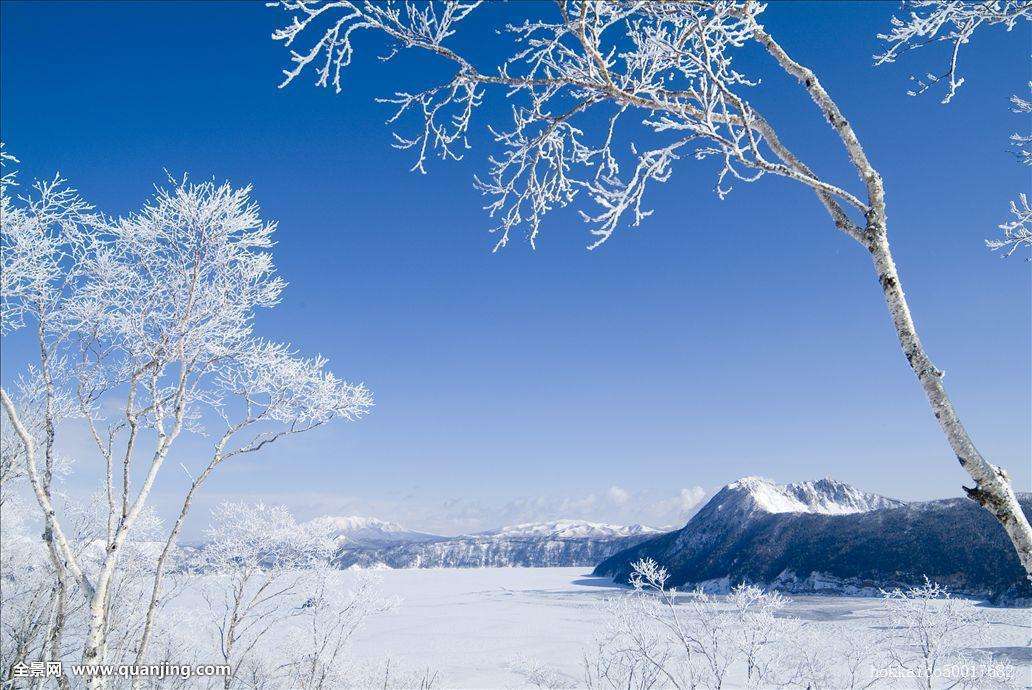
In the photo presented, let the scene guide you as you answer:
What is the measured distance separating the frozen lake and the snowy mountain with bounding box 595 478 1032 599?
6.00m

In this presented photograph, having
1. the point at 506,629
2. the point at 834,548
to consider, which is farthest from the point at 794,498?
the point at 506,629

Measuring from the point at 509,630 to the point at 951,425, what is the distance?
2559 inches

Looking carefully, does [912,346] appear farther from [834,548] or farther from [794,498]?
[794,498]

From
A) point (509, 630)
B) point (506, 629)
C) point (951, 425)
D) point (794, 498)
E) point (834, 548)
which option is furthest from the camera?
point (794, 498)

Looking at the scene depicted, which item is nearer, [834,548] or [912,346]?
[912,346]

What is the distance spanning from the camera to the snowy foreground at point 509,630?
39531 mm

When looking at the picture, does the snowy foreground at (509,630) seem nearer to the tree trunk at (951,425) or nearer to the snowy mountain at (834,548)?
the snowy mountain at (834,548)

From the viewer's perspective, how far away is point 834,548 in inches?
3219

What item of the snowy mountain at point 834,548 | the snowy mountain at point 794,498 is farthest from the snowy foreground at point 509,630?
the snowy mountain at point 794,498

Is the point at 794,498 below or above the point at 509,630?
above

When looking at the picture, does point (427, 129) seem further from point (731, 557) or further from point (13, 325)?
point (731, 557)

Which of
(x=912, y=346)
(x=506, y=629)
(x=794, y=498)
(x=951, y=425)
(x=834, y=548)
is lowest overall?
(x=506, y=629)

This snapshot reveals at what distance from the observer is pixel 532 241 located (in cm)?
390

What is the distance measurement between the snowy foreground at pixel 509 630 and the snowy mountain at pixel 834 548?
6.42m
